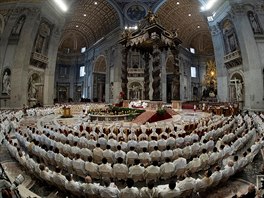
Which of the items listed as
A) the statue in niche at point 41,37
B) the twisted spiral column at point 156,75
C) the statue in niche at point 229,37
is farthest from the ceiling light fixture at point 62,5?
the statue in niche at point 229,37

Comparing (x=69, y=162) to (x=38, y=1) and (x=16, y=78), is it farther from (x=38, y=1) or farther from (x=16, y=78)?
(x=38, y=1)

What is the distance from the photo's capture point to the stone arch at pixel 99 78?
33.4 meters

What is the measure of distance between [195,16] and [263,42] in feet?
49.7

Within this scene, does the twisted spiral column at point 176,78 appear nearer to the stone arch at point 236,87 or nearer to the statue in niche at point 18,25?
the stone arch at point 236,87

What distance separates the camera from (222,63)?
22.4 metres

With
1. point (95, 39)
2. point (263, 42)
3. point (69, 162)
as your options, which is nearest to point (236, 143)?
point (69, 162)

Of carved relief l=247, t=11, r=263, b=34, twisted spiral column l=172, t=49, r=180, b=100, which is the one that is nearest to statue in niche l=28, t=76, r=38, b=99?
twisted spiral column l=172, t=49, r=180, b=100

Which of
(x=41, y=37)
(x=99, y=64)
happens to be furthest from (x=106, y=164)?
(x=99, y=64)

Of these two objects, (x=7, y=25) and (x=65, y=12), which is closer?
(x=7, y=25)

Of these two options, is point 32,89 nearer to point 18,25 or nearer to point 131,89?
point 18,25

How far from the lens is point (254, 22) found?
58.6 feet

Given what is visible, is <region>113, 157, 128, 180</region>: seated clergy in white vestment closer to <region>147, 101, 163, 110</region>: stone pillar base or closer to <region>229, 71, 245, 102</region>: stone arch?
<region>147, 101, 163, 110</region>: stone pillar base

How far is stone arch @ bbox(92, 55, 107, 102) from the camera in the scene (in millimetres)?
33403

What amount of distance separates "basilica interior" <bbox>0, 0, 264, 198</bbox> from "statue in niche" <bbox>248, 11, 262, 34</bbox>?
0.30 ft
